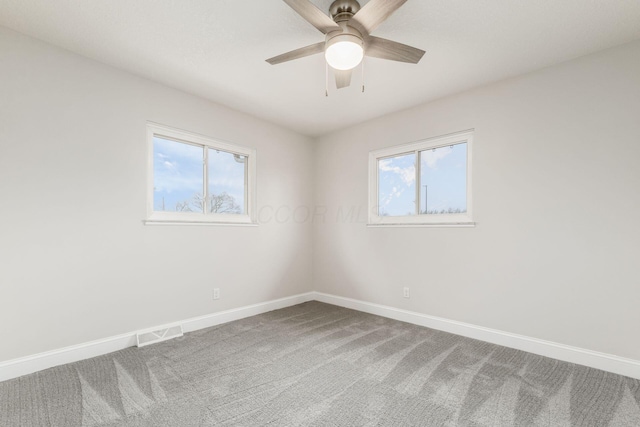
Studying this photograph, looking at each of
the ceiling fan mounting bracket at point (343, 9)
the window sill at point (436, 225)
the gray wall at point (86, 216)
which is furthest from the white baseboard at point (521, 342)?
the ceiling fan mounting bracket at point (343, 9)

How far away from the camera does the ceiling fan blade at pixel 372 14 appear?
5.21ft

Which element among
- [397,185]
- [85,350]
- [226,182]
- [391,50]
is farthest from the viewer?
[397,185]

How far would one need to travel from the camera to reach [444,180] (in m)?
3.38

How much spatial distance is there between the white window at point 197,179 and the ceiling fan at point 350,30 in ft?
5.84

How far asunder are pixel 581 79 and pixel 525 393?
2.55 meters

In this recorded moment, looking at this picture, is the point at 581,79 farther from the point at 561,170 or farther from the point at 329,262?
the point at 329,262

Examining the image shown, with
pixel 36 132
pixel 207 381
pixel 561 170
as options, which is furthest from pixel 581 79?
pixel 36 132

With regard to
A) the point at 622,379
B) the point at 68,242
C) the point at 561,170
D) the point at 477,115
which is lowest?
the point at 622,379

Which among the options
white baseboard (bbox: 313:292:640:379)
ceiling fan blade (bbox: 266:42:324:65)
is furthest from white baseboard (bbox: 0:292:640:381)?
ceiling fan blade (bbox: 266:42:324:65)

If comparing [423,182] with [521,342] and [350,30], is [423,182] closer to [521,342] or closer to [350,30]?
[521,342]

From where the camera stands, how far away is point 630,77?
2295 mm

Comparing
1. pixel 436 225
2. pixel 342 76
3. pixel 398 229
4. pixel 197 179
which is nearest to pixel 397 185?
pixel 398 229

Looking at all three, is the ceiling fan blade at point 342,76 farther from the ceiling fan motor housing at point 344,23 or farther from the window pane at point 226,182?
the window pane at point 226,182

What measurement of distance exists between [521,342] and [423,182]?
6.16 feet
